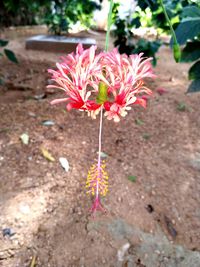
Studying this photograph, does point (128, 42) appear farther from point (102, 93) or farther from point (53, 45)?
point (102, 93)

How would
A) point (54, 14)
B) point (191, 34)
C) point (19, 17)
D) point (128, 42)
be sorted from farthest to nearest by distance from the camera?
point (19, 17) < point (54, 14) < point (128, 42) < point (191, 34)

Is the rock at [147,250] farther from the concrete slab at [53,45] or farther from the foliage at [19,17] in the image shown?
the foliage at [19,17]

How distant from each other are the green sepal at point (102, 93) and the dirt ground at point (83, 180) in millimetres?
748

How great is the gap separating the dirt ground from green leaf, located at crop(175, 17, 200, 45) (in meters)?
0.69

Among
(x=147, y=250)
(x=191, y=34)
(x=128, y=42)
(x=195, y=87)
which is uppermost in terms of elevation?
(x=191, y=34)

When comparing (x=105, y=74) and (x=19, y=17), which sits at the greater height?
(x=105, y=74)

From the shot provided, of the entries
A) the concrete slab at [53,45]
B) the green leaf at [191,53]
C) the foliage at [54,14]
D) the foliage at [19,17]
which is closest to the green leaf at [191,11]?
the green leaf at [191,53]

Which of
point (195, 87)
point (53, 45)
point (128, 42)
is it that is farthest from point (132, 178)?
point (53, 45)

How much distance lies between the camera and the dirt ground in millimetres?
1201

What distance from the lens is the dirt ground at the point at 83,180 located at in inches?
47.3

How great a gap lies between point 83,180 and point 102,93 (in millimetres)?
950

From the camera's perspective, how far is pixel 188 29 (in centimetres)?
111

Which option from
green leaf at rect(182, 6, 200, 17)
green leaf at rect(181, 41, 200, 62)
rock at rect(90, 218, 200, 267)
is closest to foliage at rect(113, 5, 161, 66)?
green leaf at rect(181, 41, 200, 62)

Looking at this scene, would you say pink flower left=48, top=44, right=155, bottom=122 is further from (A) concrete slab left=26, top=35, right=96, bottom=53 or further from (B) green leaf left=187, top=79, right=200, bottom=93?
(A) concrete slab left=26, top=35, right=96, bottom=53
